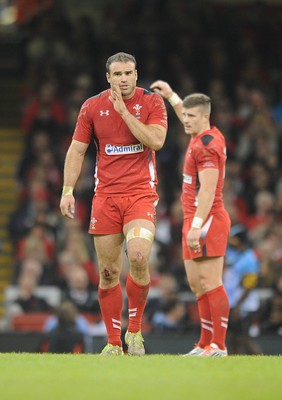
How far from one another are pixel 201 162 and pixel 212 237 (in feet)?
2.18

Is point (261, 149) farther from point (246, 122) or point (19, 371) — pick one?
point (19, 371)

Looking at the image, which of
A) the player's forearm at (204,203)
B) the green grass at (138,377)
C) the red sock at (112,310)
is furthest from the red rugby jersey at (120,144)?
the green grass at (138,377)

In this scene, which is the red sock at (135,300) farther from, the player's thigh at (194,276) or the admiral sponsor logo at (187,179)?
the admiral sponsor logo at (187,179)

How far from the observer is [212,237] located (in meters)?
10.4

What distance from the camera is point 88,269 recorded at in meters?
16.5

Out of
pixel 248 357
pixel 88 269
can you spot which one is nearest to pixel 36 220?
pixel 88 269

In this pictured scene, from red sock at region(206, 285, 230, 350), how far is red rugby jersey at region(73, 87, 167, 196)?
1.10 meters

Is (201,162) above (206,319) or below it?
above

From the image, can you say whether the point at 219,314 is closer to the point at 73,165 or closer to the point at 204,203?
the point at 204,203

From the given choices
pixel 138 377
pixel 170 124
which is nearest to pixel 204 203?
pixel 138 377

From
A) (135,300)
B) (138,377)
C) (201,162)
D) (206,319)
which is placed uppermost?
(201,162)

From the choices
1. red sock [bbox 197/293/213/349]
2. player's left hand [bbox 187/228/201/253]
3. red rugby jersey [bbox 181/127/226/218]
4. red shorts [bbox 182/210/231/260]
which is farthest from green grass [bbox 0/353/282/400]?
red rugby jersey [bbox 181/127/226/218]

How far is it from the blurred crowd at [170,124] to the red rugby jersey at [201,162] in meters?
4.07

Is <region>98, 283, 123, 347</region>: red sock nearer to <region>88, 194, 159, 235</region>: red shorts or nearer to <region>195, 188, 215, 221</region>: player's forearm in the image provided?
<region>88, 194, 159, 235</region>: red shorts
